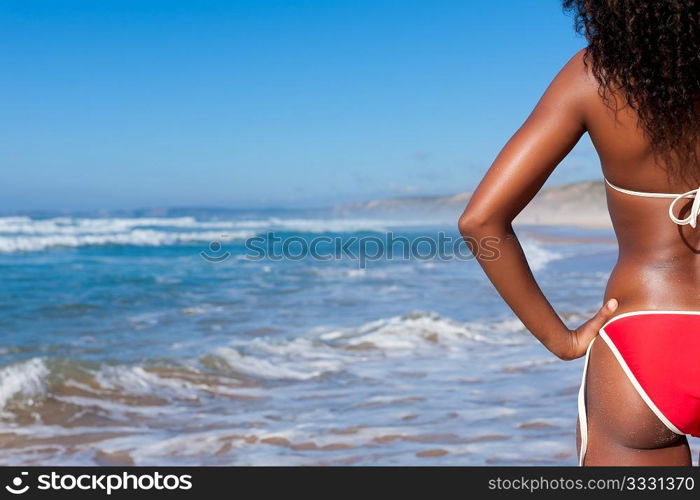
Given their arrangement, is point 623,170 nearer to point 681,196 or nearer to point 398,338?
point 681,196

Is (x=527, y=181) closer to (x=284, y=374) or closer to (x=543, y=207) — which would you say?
(x=284, y=374)

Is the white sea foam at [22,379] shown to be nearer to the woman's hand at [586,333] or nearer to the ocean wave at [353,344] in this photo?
the ocean wave at [353,344]

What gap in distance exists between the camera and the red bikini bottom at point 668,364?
1522 millimetres

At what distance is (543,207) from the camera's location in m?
50.4

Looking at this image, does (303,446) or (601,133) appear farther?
(303,446)

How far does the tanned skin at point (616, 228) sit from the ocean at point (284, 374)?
2520mm

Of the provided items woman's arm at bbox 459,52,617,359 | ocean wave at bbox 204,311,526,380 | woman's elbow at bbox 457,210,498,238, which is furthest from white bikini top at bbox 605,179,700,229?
ocean wave at bbox 204,311,526,380

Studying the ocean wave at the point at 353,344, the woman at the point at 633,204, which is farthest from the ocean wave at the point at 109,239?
the woman at the point at 633,204

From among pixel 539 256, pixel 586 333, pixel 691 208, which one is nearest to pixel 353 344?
pixel 586 333

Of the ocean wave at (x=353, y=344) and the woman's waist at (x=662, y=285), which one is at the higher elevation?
the woman's waist at (x=662, y=285)

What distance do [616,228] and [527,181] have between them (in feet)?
0.83

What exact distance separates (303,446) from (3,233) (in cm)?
2799
